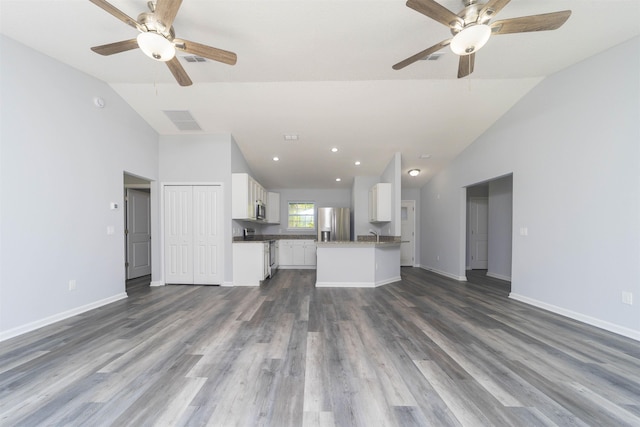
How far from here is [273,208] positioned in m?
7.07

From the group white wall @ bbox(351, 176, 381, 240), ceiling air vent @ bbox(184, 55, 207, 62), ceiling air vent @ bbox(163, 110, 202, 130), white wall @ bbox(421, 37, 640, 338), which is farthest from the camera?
white wall @ bbox(351, 176, 381, 240)

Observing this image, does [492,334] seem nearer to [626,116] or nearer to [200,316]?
[626,116]

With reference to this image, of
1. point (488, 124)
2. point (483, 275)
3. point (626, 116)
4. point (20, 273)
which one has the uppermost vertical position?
point (488, 124)

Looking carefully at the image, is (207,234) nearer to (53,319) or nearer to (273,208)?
(53,319)

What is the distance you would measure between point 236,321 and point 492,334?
2.79m

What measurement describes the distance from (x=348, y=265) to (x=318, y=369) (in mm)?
2839

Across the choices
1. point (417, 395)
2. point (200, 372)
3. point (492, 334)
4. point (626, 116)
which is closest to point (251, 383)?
point (200, 372)

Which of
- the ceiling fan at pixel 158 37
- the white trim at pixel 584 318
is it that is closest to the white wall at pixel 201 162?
the ceiling fan at pixel 158 37

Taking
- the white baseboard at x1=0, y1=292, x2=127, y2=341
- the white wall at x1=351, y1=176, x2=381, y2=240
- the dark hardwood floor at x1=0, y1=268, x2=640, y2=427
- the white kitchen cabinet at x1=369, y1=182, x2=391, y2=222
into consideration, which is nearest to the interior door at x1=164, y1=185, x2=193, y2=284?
the white baseboard at x1=0, y1=292, x2=127, y2=341

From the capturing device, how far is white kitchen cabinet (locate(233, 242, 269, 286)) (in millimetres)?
4699

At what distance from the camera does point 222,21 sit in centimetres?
240

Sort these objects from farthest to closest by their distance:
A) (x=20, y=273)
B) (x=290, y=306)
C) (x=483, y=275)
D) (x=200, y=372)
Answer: (x=483, y=275) < (x=290, y=306) < (x=20, y=273) < (x=200, y=372)

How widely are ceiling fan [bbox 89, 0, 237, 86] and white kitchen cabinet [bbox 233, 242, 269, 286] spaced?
3.16 m

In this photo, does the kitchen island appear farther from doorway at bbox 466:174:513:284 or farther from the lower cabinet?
doorway at bbox 466:174:513:284
